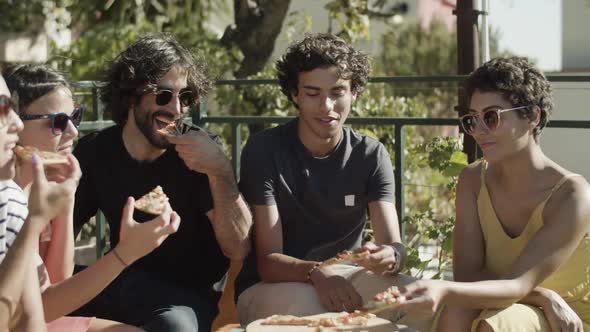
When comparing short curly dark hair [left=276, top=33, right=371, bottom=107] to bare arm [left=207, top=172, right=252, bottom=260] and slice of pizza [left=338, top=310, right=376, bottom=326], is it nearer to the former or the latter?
bare arm [left=207, top=172, right=252, bottom=260]

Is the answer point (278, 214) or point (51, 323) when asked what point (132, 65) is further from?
point (51, 323)

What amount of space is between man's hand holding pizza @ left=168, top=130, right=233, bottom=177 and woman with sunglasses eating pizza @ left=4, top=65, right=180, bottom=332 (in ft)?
1.19

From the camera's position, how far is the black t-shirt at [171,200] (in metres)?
3.30

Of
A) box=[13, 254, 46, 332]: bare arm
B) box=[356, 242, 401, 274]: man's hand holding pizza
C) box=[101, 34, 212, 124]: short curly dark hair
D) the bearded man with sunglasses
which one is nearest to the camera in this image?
box=[13, 254, 46, 332]: bare arm

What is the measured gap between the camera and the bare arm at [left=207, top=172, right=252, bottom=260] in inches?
→ 126

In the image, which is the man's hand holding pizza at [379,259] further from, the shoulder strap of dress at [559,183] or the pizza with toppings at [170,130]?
Answer: the pizza with toppings at [170,130]

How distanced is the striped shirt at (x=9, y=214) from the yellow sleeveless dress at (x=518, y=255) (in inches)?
56.7

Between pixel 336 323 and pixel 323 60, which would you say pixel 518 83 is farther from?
pixel 336 323

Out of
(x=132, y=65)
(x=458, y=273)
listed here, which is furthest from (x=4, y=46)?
(x=458, y=273)

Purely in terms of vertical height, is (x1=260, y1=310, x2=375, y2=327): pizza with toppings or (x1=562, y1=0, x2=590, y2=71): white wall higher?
(x1=562, y1=0, x2=590, y2=71): white wall

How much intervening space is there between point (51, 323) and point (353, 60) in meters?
1.52

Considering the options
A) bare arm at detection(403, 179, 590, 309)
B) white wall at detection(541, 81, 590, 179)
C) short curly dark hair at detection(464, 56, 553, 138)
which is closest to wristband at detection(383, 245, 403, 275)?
bare arm at detection(403, 179, 590, 309)

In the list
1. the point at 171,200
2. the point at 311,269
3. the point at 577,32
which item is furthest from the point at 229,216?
the point at 577,32

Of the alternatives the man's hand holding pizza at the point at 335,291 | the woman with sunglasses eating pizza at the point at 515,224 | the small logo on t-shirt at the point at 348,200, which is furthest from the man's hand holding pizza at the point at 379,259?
the small logo on t-shirt at the point at 348,200
